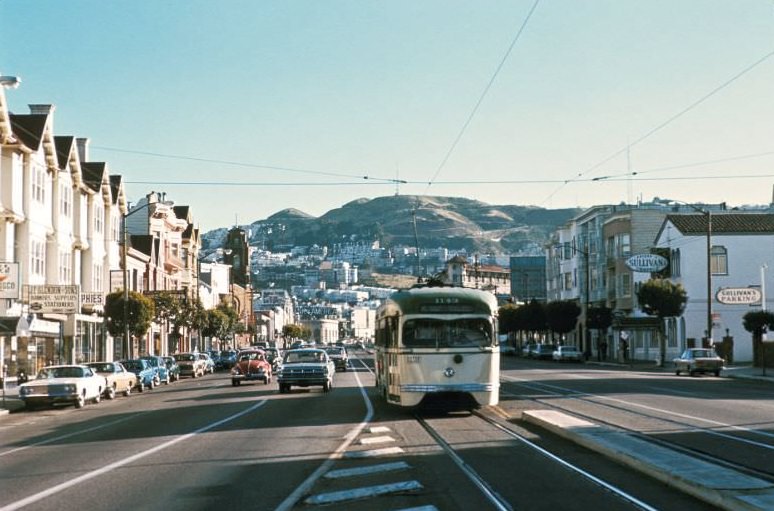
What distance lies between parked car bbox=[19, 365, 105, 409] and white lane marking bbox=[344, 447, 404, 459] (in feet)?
64.7

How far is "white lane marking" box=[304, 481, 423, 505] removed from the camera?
12.0m

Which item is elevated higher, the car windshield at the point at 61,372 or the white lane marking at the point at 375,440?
the car windshield at the point at 61,372

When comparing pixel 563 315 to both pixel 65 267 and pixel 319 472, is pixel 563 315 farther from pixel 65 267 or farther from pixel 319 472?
pixel 319 472

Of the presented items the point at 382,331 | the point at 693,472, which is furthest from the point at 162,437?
the point at 693,472

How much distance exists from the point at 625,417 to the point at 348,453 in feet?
30.5

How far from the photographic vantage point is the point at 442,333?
25234 millimetres

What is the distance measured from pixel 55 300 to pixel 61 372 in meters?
10.5

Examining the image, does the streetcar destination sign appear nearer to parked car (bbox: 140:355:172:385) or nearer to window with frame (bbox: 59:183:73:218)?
parked car (bbox: 140:355:172:385)

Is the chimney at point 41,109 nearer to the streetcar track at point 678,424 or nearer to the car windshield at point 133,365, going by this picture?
the car windshield at point 133,365

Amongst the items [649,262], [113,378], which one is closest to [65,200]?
[113,378]

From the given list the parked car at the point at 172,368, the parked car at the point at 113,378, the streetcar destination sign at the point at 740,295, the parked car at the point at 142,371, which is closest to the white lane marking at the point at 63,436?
the parked car at the point at 113,378

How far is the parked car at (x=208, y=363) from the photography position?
6762 centimetres

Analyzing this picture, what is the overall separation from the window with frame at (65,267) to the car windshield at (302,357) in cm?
2095

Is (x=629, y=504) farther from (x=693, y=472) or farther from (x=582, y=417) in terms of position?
(x=582, y=417)
